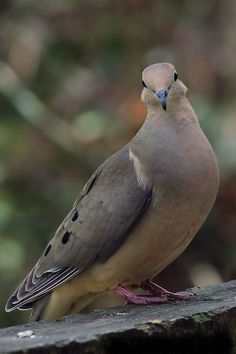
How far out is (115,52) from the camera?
7.05 meters

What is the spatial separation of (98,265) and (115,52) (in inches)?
125

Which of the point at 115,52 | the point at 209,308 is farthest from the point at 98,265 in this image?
the point at 115,52

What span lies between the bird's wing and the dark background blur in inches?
64.2

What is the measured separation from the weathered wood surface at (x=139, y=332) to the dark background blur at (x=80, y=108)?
2524mm

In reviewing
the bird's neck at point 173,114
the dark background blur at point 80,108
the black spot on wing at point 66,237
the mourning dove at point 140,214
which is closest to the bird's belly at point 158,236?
the mourning dove at point 140,214

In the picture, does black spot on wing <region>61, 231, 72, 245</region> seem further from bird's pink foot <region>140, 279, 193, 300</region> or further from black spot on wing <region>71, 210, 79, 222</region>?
bird's pink foot <region>140, 279, 193, 300</region>

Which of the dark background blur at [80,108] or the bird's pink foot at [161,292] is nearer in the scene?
the bird's pink foot at [161,292]

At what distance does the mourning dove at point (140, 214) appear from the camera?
392 centimetres

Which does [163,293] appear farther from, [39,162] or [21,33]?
[21,33]

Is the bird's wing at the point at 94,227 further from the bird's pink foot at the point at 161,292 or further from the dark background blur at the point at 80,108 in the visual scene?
the dark background blur at the point at 80,108

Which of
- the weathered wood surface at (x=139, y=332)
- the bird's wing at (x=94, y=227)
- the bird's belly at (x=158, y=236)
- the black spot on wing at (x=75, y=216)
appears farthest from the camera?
the black spot on wing at (x=75, y=216)

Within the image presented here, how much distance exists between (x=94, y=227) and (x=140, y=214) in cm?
27

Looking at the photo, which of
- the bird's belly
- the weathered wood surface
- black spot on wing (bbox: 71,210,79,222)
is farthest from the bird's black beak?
the weathered wood surface

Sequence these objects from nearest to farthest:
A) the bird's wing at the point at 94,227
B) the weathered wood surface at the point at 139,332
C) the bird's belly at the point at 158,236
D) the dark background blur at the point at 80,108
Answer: the weathered wood surface at the point at 139,332
the bird's belly at the point at 158,236
the bird's wing at the point at 94,227
the dark background blur at the point at 80,108
